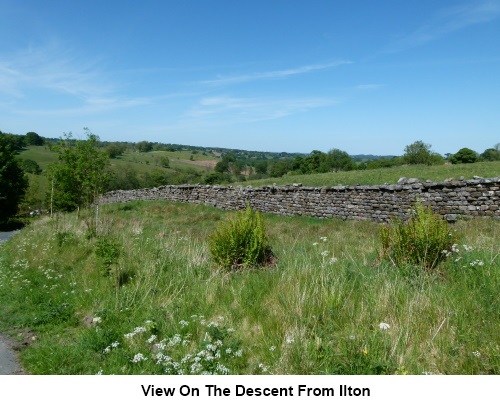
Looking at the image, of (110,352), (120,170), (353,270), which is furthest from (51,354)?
(120,170)

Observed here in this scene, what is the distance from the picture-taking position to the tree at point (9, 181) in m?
38.5

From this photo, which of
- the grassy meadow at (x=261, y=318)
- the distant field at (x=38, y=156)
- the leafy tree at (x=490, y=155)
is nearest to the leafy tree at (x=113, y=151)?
the distant field at (x=38, y=156)

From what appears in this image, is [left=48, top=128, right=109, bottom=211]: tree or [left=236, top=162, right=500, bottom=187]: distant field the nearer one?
[left=48, top=128, right=109, bottom=211]: tree

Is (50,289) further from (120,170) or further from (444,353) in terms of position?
(120,170)

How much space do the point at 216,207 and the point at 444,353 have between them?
17.9m

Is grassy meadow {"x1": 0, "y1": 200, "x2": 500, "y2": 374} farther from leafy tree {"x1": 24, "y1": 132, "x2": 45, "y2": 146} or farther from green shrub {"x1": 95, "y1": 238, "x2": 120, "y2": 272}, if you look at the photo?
leafy tree {"x1": 24, "y1": 132, "x2": 45, "y2": 146}

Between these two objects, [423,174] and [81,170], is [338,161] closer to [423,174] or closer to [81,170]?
[423,174]

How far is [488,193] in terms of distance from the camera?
418 inches

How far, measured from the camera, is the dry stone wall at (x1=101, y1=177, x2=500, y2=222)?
10.8 metres

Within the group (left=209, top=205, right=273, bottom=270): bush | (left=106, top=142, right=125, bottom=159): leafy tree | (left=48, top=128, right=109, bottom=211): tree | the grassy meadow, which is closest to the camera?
the grassy meadow

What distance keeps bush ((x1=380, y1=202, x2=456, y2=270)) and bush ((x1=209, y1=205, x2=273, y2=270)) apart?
2.28 m

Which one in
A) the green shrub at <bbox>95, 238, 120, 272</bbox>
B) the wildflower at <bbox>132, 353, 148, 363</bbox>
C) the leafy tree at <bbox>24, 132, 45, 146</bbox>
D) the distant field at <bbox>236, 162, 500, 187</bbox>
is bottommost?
the wildflower at <bbox>132, 353, 148, 363</bbox>

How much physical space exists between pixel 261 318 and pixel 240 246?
2.55 meters

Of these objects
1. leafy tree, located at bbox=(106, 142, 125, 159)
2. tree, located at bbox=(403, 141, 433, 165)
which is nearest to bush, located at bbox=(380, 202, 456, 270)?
leafy tree, located at bbox=(106, 142, 125, 159)
